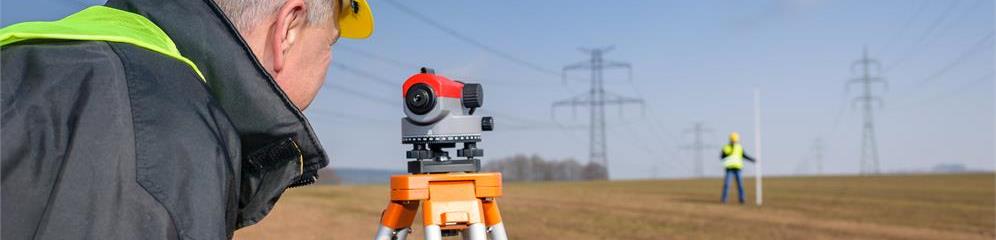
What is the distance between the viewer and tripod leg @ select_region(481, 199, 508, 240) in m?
3.60

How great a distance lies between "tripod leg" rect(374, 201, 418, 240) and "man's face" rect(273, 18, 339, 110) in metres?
2.08

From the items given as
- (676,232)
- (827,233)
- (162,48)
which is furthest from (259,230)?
(162,48)

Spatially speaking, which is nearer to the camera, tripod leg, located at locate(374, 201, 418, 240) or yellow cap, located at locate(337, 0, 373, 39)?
yellow cap, located at locate(337, 0, 373, 39)

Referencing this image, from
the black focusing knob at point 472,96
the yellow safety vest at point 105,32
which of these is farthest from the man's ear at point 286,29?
the black focusing knob at point 472,96

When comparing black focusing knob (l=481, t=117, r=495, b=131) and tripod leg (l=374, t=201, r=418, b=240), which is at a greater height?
black focusing knob (l=481, t=117, r=495, b=131)

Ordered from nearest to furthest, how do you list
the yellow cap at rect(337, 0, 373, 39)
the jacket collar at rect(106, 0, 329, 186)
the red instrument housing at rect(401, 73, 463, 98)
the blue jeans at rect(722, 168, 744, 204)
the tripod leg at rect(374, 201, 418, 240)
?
the jacket collar at rect(106, 0, 329, 186), the yellow cap at rect(337, 0, 373, 39), the red instrument housing at rect(401, 73, 463, 98), the tripod leg at rect(374, 201, 418, 240), the blue jeans at rect(722, 168, 744, 204)

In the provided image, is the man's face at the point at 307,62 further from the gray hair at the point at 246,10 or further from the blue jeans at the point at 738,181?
the blue jeans at the point at 738,181

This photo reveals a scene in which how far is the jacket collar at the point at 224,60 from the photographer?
41.8 inches

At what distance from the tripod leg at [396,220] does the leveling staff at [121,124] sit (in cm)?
249

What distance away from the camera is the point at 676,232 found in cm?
1009

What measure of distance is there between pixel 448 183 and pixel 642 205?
13.2 meters

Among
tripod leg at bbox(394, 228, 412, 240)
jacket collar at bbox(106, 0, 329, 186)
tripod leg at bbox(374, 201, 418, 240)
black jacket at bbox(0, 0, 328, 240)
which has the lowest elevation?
tripod leg at bbox(394, 228, 412, 240)

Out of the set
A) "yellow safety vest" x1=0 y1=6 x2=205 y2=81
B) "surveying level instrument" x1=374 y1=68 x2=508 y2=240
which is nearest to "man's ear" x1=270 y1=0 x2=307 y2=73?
"yellow safety vest" x1=0 y1=6 x2=205 y2=81

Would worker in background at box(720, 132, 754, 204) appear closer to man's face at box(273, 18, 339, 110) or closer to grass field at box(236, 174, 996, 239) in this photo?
grass field at box(236, 174, 996, 239)
